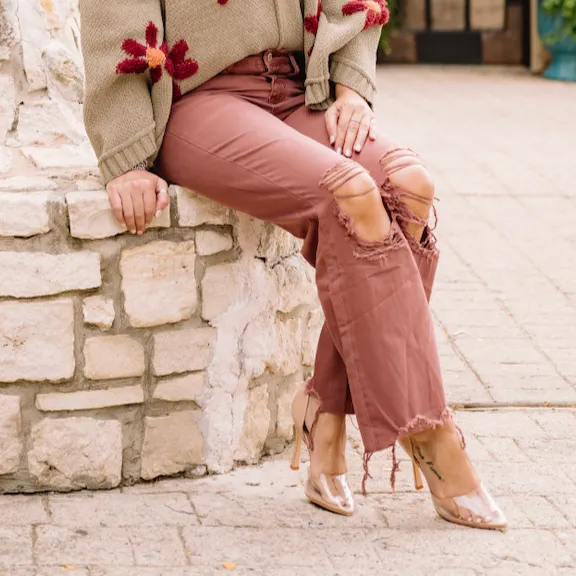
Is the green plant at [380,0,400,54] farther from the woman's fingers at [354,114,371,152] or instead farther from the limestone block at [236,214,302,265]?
the woman's fingers at [354,114,371,152]

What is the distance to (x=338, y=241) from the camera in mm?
2750

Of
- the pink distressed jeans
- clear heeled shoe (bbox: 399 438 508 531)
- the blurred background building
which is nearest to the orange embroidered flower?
the pink distressed jeans

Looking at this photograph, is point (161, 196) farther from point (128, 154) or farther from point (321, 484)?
point (321, 484)

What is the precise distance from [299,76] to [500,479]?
1.15m

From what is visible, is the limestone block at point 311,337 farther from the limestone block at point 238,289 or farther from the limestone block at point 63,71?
the limestone block at point 63,71

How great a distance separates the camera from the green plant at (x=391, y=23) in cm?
1114

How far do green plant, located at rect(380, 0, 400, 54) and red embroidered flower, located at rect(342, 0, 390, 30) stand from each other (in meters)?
7.91

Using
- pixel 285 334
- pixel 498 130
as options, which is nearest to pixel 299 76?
pixel 285 334

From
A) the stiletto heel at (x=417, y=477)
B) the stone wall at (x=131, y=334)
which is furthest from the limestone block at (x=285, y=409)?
the stiletto heel at (x=417, y=477)

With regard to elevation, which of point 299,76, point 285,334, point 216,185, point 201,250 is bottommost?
point 285,334

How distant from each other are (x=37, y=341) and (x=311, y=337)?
79 centimetres

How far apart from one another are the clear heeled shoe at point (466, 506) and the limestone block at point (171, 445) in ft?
1.86

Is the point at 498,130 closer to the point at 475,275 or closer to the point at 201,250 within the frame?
the point at 475,275

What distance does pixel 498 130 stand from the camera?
818cm
